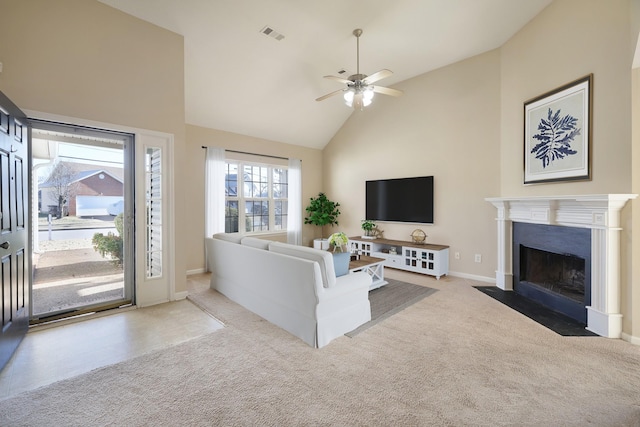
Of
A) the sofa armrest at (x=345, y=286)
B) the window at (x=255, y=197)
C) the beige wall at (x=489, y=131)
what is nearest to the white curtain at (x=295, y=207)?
the window at (x=255, y=197)

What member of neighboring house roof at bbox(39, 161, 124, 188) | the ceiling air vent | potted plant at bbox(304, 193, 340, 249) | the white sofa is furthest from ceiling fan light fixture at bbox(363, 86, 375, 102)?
potted plant at bbox(304, 193, 340, 249)

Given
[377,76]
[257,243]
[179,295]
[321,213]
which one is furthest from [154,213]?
[321,213]

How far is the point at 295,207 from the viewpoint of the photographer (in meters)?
6.64

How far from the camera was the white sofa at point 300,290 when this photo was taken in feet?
8.14

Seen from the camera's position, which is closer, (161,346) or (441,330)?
(161,346)

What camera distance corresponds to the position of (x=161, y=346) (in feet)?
8.23

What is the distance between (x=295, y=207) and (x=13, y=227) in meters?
4.74

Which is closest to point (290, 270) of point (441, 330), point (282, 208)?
point (441, 330)

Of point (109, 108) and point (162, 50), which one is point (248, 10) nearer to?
point (162, 50)

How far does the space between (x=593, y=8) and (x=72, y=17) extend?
18.2ft

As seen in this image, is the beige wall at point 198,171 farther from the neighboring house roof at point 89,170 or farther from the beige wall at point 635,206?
the beige wall at point 635,206

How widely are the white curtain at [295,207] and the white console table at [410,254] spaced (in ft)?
4.96

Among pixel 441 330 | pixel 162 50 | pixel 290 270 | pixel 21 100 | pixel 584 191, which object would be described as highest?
pixel 162 50

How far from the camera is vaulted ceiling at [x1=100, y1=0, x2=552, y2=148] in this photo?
3.34 metres
